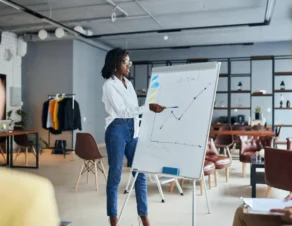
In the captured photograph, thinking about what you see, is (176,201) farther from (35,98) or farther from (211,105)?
(35,98)

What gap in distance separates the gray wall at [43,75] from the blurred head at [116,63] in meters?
7.04

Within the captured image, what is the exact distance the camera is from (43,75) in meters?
9.95

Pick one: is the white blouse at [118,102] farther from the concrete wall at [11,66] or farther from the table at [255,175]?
the concrete wall at [11,66]

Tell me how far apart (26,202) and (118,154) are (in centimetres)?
226

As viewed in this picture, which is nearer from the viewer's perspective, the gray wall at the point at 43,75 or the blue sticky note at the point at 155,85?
the blue sticky note at the point at 155,85

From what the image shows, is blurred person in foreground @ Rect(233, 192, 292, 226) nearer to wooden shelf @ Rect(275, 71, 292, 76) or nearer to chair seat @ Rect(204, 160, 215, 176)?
chair seat @ Rect(204, 160, 215, 176)

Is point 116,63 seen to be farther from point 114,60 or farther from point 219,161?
point 219,161

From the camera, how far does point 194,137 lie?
2643 mm

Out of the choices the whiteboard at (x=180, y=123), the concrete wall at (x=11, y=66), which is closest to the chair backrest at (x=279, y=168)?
the whiteboard at (x=180, y=123)

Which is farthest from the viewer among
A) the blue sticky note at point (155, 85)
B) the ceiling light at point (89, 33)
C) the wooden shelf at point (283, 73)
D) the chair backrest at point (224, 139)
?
the wooden shelf at point (283, 73)

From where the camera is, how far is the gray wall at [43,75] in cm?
970

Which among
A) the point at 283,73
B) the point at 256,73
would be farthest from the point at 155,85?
the point at 256,73

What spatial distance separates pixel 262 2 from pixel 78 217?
5609 mm

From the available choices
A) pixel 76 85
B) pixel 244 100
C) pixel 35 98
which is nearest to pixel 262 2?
pixel 244 100
